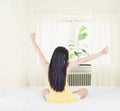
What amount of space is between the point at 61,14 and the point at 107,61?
1391 mm

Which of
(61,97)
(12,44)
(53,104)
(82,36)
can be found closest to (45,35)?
(82,36)

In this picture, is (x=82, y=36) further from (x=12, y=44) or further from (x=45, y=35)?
(x=12, y=44)

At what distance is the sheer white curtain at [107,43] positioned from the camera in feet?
16.2

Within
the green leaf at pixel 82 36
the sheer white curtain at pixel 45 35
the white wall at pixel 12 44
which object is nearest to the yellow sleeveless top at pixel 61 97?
the white wall at pixel 12 44

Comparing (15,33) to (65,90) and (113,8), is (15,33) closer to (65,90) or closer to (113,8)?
(65,90)

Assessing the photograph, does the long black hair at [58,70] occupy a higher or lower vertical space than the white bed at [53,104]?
higher

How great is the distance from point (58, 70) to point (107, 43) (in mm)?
2551

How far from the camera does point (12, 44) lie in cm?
387

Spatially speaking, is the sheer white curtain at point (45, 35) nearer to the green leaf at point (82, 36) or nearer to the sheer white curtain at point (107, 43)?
the green leaf at point (82, 36)

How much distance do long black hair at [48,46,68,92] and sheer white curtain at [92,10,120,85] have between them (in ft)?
7.63

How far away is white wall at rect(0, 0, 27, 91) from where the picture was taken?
3332mm

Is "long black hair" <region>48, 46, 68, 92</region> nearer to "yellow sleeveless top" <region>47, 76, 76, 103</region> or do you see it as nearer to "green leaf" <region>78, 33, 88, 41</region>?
"yellow sleeveless top" <region>47, 76, 76, 103</region>

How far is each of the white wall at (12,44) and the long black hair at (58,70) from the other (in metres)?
0.89

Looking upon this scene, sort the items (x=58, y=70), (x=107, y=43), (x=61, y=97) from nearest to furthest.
→ (x=61, y=97) < (x=58, y=70) < (x=107, y=43)
